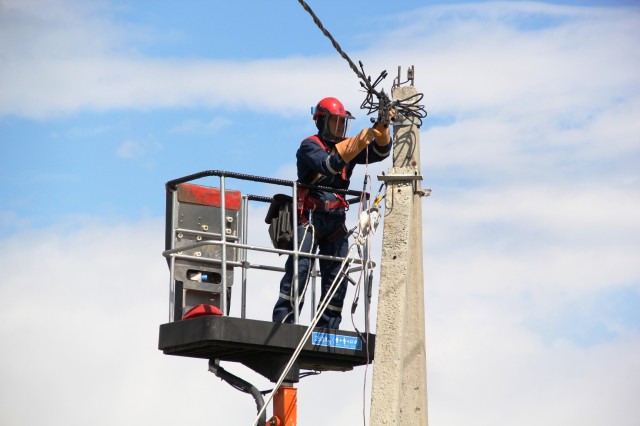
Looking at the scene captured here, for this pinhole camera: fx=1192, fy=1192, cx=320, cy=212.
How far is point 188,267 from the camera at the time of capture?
40.0 feet

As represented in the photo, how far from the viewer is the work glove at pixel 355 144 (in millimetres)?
11633

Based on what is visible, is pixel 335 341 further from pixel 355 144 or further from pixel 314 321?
pixel 355 144

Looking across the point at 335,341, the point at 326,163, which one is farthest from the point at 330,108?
the point at 335,341

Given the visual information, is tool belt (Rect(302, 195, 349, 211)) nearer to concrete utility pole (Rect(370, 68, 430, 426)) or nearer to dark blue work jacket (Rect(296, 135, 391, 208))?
dark blue work jacket (Rect(296, 135, 391, 208))

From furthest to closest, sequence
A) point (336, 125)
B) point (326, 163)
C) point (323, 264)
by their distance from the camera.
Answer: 1. point (323, 264)
2. point (336, 125)
3. point (326, 163)

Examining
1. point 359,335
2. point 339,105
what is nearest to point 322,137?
point 339,105

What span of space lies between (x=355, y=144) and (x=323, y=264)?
1552 mm

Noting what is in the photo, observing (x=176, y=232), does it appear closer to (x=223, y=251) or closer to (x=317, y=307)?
(x=223, y=251)

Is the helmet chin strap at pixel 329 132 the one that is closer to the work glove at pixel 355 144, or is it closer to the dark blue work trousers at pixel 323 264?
the work glove at pixel 355 144

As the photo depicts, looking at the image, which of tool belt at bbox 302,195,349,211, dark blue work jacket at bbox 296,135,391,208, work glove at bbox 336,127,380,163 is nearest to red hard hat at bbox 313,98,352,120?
dark blue work jacket at bbox 296,135,391,208

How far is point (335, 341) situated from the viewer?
12320 mm

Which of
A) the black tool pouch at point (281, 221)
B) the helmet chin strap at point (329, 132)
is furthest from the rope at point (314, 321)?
the helmet chin strap at point (329, 132)

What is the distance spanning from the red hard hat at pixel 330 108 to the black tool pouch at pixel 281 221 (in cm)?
97

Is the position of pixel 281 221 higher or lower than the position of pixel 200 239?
higher
